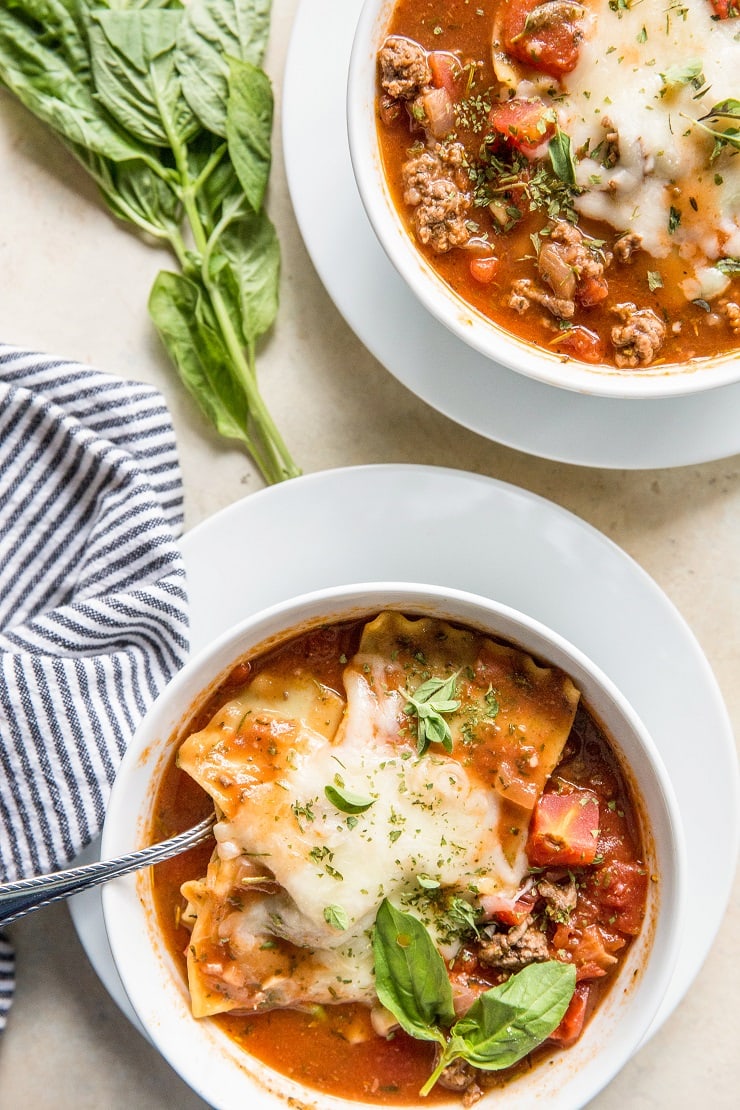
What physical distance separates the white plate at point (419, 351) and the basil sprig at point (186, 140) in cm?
28

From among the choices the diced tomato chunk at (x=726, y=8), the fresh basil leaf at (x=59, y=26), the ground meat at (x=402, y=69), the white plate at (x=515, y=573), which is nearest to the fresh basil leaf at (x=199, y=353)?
the white plate at (x=515, y=573)

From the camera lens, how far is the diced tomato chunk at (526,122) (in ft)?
10.8

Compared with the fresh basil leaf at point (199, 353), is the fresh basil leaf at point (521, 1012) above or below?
below

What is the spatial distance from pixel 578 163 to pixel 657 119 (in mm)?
261

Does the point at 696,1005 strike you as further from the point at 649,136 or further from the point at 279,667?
the point at 649,136

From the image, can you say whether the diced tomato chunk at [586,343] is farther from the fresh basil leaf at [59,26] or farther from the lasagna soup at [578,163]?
the fresh basil leaf at [59,26]

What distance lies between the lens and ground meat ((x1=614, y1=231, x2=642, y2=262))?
3377 millimetres

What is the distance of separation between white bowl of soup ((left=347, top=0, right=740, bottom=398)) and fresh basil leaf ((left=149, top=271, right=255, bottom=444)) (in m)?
0.89


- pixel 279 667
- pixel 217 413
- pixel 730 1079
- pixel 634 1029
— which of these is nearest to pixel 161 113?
pixel 217 413

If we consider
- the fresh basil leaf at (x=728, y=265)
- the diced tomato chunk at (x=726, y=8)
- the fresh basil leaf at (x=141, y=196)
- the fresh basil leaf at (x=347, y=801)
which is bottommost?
the fresh basil leaf at (x=347, y=801)

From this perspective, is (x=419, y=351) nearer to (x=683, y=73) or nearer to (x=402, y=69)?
(x=402, y=69)

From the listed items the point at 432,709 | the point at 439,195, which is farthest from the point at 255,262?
the point at 432,709

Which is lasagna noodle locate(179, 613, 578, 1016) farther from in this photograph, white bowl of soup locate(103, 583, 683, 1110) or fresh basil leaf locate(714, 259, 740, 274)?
fresh basil leaf locate(714, 259, 740, 274)

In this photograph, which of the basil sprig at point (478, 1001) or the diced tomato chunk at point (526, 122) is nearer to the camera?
the basil sprig at point (478, 1001)
